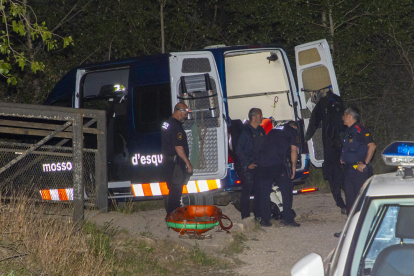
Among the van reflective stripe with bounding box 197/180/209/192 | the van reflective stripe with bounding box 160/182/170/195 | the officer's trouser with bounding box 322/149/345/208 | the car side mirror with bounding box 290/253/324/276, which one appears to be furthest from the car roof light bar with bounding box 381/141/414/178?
the van reflective stripe with bounding box 160/182/170/195

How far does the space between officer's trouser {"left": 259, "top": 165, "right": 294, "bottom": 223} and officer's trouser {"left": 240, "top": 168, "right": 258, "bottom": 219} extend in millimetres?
134

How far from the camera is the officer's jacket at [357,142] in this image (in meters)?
6.68

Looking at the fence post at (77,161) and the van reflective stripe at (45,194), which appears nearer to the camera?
the fence post at (77,161)

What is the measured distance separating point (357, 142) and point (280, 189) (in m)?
1.26

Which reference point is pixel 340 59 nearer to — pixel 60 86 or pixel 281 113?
pixel 281 113

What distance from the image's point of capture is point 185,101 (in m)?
7.39

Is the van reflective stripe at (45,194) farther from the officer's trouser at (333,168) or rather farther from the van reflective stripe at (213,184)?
the officer's trouser at (333,168)

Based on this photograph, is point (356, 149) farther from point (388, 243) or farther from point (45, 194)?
point (45, 194)

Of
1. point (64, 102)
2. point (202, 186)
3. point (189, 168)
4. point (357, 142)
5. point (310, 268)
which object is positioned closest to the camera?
point (310, 268)

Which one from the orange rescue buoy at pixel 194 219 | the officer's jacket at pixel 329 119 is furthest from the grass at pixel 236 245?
the officer's jacket at pixel 329 119

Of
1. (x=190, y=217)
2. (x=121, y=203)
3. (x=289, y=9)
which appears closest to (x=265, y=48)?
(x=190, y=217)

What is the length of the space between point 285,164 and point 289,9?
5124 mm

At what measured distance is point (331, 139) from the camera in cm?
759

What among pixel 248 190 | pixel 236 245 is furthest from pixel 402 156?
pixel 248 190
